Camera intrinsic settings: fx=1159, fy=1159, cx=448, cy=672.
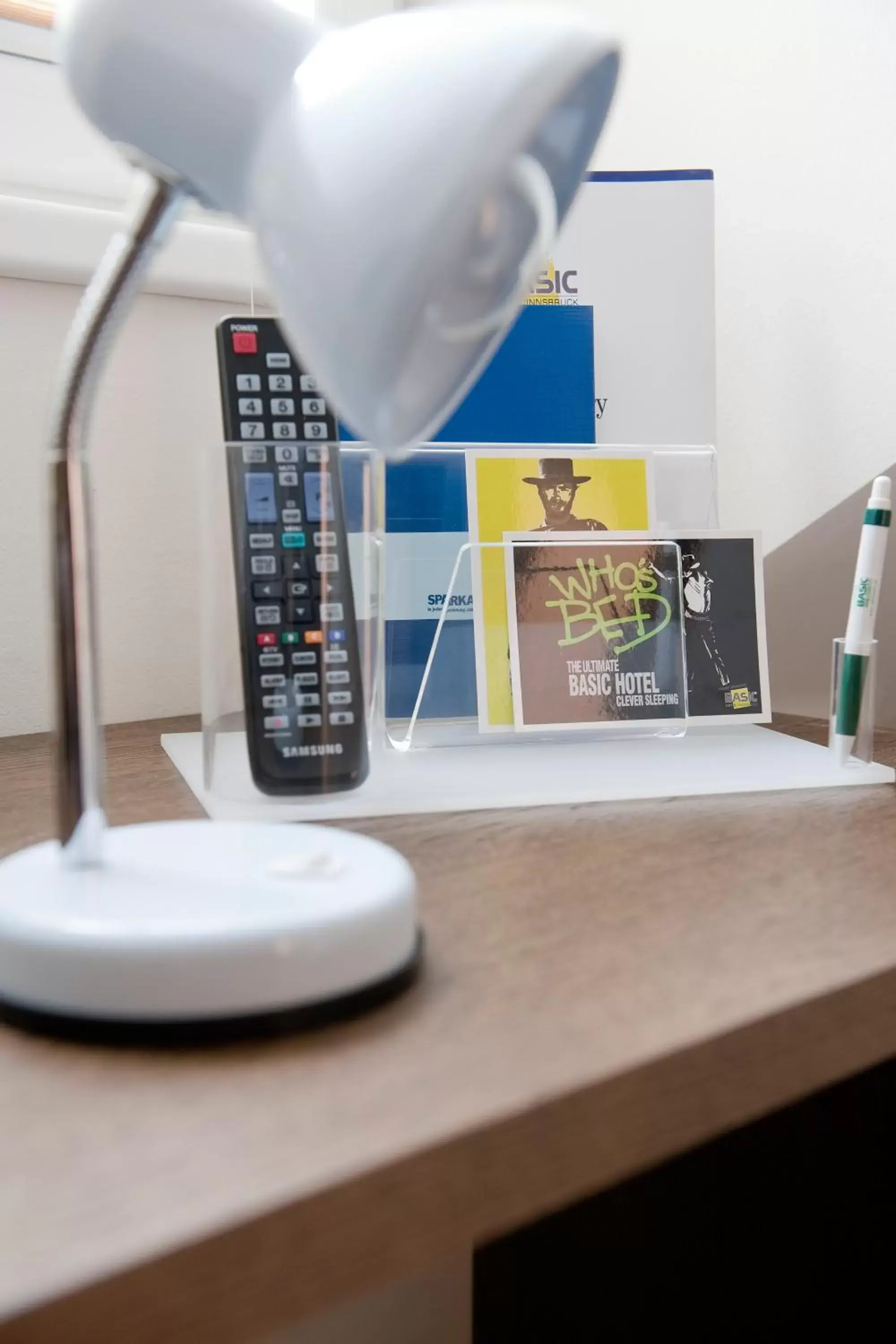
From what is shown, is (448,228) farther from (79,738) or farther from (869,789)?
(869,789)

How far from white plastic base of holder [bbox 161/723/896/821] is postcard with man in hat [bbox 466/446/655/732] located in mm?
52

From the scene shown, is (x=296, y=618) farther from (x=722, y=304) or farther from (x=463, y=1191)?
(x=722, y=304)

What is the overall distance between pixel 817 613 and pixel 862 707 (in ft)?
0.93

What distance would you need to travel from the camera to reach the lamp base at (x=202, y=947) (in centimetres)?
32

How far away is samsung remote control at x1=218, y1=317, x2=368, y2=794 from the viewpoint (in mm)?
618

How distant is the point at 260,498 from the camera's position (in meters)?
0.63

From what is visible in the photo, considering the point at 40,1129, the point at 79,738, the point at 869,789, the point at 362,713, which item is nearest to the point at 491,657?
the point at 362,713

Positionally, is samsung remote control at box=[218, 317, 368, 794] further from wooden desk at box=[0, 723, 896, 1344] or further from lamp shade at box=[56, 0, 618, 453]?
lamp shade at box=[56, 0, 618, 453]

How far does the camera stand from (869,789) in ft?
2.12

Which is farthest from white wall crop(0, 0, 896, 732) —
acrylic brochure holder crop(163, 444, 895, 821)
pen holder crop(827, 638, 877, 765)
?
pen holder crop(827, 638, 877, 765)

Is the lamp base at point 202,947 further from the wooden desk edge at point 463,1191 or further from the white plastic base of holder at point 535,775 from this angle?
the white plastic base of holder at point 535,775

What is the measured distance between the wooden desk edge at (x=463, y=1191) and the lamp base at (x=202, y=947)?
0.24 feet

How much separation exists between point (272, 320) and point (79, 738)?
1.18 ft

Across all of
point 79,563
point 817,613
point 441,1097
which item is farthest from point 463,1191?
point 817,613
